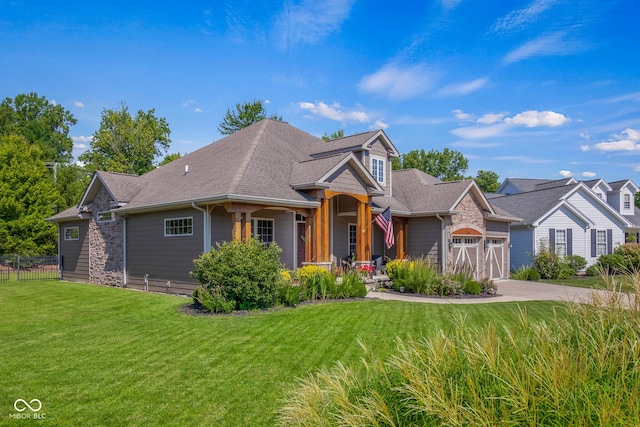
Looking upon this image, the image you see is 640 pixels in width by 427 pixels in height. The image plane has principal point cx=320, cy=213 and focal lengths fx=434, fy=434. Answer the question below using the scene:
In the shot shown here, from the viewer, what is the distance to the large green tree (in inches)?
1195

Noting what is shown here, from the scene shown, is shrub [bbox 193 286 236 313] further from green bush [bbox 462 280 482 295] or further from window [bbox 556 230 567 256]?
window [bbox 556 230 567 256]

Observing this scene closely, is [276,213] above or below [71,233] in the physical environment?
above

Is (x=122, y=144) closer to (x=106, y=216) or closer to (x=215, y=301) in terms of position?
(x=106, y=216)

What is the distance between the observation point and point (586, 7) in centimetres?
1238

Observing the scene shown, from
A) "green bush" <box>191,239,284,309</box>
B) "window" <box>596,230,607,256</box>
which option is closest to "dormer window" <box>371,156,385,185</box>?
"green bush" <box>191,239,284,309</box>

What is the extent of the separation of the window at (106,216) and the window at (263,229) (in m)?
7.26

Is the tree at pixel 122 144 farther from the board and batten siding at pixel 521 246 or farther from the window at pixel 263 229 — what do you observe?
the board and batten siding at pixel 521 246

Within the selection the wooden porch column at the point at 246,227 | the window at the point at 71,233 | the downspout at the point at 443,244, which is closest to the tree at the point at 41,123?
the window at the point at 71,233

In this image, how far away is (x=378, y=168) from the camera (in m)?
19.9

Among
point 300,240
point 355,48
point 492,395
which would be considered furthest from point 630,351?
point 355,48

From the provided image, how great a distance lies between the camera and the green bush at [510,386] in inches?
104

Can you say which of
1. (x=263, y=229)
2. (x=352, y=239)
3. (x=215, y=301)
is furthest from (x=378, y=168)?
(x=215, y=301)

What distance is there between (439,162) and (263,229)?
46.0 m

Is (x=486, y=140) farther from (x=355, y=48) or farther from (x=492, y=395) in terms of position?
(x=492, y=395)
